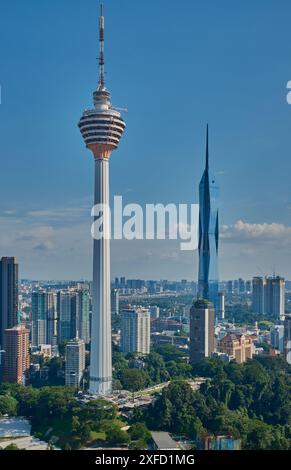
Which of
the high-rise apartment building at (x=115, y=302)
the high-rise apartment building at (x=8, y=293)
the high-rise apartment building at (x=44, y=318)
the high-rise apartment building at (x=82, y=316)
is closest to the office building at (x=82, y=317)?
the high-rise apartment building at (x=82, y=316)

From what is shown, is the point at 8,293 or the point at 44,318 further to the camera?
the point at 44,318

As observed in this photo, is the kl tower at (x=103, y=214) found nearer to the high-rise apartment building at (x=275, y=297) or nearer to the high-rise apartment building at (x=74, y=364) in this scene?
the high-rise apartment building at (x=74, y=364)

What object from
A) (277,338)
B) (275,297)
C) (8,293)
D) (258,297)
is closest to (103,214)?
(8,293)

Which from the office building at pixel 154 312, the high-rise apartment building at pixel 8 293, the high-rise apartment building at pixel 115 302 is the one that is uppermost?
the high-rise apartment building at pixel 8 293

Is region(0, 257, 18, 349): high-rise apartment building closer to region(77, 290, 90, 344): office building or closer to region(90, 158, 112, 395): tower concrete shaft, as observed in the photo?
region(77, 290, 90, 344): office building

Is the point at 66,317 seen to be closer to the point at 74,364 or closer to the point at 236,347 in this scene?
the point at 74,364

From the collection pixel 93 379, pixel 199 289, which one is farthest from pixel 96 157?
pixel 199 289

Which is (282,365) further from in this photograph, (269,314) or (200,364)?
(269,314)
